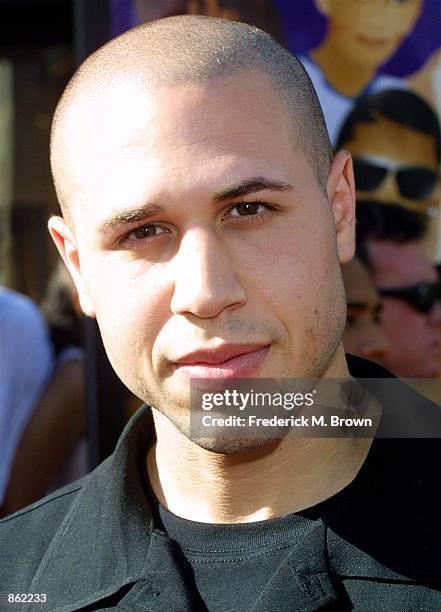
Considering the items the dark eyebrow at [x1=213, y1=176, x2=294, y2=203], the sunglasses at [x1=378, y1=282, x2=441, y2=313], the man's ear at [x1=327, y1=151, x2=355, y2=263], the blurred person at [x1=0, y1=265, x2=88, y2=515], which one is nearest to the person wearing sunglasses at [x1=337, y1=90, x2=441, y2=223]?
the sunglasses at [x1=378, y1=282, x2=441, y2=313]

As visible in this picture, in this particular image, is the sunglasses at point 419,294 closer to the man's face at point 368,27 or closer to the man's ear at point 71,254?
A: the man's face at point 368,27

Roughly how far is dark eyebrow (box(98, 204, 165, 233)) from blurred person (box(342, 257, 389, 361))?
74 cm

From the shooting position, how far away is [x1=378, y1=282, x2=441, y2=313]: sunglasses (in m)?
2.13

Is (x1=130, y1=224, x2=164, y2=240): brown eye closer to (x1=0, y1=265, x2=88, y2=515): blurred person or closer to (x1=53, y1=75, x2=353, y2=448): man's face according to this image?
(x1=53, y1=75, x2=353, y2=448): man's face

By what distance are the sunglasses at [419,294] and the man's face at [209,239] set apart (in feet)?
1.98

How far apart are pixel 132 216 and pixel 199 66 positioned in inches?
10.0

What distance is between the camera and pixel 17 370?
2773 mm

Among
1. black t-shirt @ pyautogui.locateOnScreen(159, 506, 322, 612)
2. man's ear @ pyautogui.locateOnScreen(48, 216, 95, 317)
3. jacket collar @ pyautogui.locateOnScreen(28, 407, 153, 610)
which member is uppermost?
man's ear @ pyautogui.locateOnScreen(48, 216, 95, 317)

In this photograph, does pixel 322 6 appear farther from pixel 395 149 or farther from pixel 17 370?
pixel 17 370

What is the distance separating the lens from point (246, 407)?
1.48m

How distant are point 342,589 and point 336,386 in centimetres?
35

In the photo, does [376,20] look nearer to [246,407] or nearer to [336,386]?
[336,386]

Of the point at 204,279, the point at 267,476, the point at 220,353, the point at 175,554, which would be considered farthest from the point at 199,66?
the point at 175,554

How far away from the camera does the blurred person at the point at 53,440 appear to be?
8.79 feet
